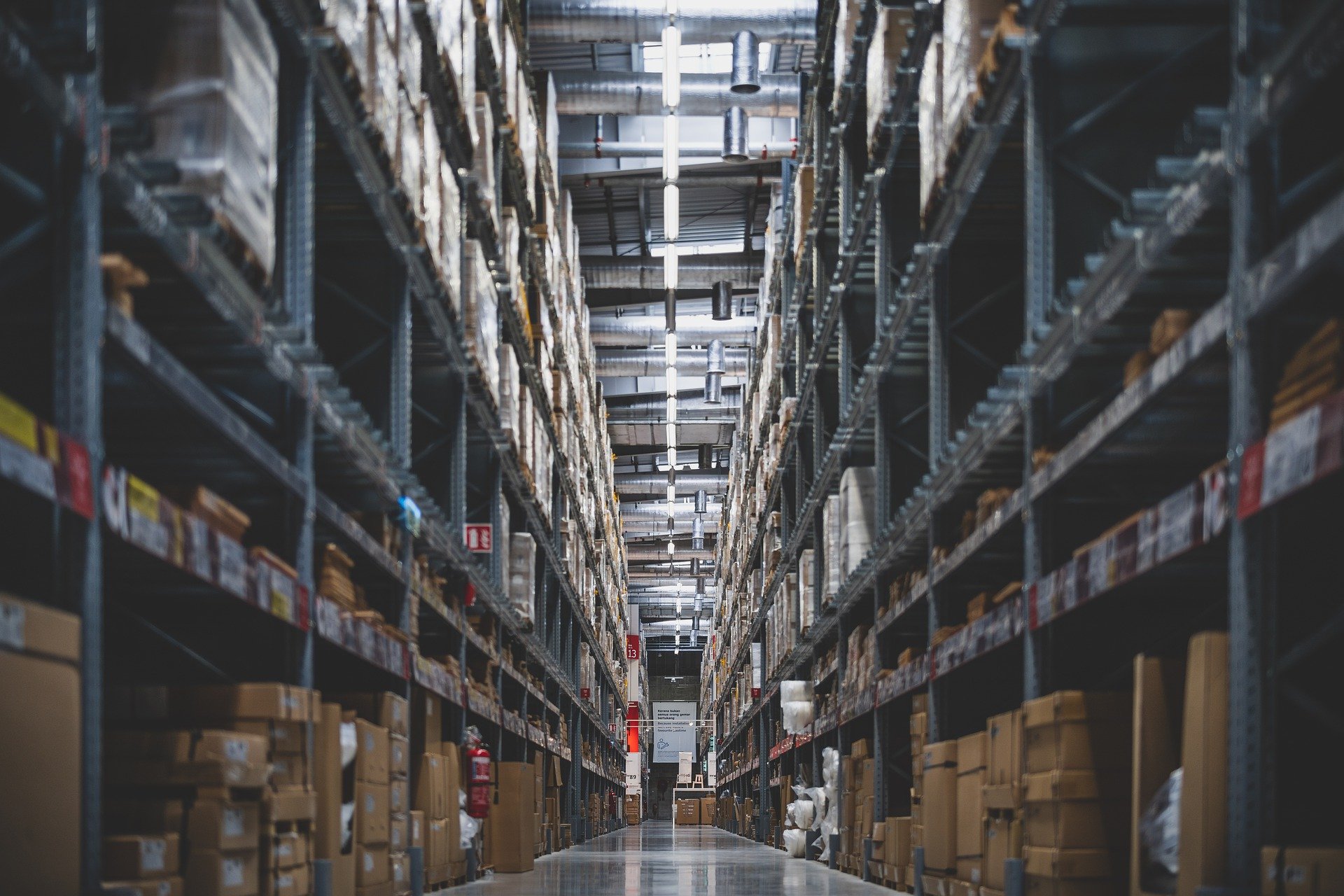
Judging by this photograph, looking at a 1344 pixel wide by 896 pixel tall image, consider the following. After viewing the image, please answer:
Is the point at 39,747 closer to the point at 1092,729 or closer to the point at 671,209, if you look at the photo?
the point at 1092,729

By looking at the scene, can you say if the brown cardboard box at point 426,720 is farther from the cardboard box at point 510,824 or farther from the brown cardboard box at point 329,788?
the cardboard box at point 510,824

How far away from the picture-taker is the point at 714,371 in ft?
83.1

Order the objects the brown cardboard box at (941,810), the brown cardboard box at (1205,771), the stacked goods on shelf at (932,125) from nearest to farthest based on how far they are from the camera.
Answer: the brown cardboard box at (1205,771)
the stacked goods on shelf at (932,125)
the brown cardboard box at (941,810)

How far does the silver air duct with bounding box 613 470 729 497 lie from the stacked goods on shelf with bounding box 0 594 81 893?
3007 centimetres

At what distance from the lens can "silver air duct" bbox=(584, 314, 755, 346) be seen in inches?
973

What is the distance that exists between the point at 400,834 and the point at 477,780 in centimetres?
A: 288

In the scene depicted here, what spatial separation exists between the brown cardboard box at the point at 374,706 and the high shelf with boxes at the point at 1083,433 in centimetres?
285

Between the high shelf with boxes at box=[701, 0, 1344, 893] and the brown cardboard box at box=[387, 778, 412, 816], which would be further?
the brown cardboard box at box=[387, 778, 412, 816]

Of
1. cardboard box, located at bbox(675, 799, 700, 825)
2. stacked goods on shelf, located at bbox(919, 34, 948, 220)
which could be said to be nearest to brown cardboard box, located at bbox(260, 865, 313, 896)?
stacked goods on shelf, located at bbox(919, 34, 948, 220)

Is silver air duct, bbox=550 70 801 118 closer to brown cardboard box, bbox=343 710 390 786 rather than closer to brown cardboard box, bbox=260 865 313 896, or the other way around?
brown cardboard box, bbox=343 710 390 786

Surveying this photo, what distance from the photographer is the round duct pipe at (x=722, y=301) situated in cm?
2355

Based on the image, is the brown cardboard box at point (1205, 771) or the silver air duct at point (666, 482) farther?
the silver air duct at point (666, 482)

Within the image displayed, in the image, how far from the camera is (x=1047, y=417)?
6.14 metres

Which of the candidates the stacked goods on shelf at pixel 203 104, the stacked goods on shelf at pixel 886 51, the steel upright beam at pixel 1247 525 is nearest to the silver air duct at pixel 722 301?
the stacked goods on shelf at pixel 886 51
